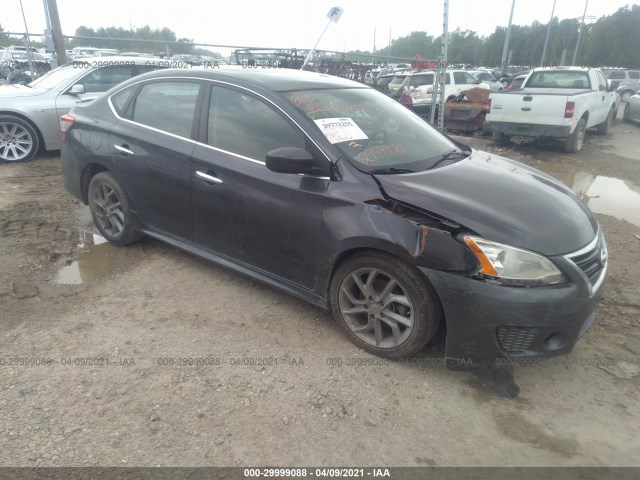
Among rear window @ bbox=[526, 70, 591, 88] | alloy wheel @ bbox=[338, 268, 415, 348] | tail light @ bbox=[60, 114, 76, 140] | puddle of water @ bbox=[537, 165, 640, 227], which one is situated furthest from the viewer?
rear window @ bbox=[526, 70, 591, 88]

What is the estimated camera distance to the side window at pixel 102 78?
7785 mm

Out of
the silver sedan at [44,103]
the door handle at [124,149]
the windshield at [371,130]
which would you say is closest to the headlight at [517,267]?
the windshield at [371,130]

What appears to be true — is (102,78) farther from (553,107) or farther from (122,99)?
(553,107)

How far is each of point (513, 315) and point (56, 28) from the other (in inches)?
487

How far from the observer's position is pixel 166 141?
362 cm

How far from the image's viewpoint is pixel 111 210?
169 inches

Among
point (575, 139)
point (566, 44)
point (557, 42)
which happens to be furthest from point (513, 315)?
point (557, 42)

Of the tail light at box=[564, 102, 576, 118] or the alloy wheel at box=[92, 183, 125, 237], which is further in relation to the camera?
the tail light at box=[564, 102, 576, 118]

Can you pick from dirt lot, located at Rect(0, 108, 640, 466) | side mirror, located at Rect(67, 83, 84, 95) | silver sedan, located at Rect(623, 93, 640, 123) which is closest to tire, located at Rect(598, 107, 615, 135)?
silver sedan, located at Rect(623, 93, 640, 123)

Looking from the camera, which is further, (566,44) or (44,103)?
(566,44)

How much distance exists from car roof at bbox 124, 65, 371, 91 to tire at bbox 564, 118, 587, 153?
24.4ft

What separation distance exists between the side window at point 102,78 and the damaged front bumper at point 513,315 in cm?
749

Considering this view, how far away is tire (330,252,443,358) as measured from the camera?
103 inches

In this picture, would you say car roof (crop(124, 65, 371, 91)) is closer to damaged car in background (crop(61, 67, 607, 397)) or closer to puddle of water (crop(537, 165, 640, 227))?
damaged car in background (crop(61, 67, 607, 397))
